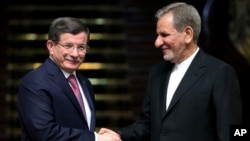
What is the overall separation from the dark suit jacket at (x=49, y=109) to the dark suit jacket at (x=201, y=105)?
0.44 meters

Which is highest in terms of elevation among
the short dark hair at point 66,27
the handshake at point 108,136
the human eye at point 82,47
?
the short dark hair at point 66,27

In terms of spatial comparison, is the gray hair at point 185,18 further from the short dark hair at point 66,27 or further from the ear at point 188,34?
the short dark hair at point 66,27

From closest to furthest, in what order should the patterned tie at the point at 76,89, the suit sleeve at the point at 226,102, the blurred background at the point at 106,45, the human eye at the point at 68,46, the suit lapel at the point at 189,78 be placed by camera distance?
the suit sleeve at the point at 226,102 → the suit lapel at the point at 189,78 → the human eye at the point at 68,46 → the patterned tie at the point at 76,89 → the blurred background at the point at 106,45

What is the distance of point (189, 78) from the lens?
2.90m

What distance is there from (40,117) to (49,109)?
0.22ft

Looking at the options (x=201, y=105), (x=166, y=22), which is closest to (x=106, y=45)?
(x=166, y=22)

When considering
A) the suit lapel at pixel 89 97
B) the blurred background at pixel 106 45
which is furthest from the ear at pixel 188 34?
the blurred background at pixel 106 45

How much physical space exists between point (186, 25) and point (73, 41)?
0.65 m

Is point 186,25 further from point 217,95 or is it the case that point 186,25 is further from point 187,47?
point 217,95

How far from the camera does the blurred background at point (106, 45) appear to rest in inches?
243

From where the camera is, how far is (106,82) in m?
6.53

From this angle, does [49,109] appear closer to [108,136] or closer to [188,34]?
[108,136]

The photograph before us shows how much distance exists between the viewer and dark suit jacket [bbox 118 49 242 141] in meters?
2.75

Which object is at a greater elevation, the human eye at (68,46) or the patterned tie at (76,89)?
the human eye at (68,46)
